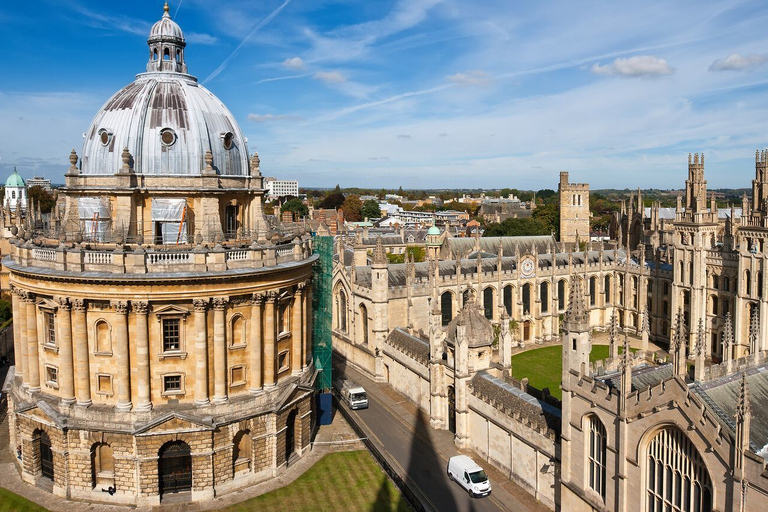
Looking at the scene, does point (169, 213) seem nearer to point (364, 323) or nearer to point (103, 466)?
point (103, 466)

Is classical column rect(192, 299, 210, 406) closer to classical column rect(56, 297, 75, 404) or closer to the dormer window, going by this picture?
classical column rect(56, 297, 75, 404)

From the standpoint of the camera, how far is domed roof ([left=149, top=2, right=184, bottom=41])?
1252 inches

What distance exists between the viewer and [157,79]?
30.9 m

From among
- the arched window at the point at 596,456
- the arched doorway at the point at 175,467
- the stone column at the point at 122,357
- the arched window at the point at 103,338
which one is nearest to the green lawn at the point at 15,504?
the arched doorway at the point at 175,467

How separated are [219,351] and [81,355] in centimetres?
590

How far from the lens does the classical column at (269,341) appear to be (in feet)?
92.2

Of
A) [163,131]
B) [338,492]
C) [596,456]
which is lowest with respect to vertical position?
[338,492]

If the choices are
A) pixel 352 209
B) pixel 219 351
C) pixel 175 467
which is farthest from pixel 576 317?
pixel 352 209

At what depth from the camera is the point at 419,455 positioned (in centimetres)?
3030

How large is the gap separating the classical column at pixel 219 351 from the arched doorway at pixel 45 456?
827 cm

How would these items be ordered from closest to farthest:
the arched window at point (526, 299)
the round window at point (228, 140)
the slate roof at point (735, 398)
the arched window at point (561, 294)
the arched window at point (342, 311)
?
the slate roof at point (735, 398), the round window at point (228, 140), the arched window at point (342, 311), the arched window at point (526, 299), the arched window at point (561, 294)

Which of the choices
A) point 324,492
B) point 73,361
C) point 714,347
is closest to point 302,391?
point 324,492

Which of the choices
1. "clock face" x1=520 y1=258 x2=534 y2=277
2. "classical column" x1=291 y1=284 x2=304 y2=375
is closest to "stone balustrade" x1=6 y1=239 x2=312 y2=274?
"classical column" x1=291 y1=284 x2=304 y2=375

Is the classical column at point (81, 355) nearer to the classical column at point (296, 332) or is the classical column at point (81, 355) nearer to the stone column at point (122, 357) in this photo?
the stone column at point (122, 357)
